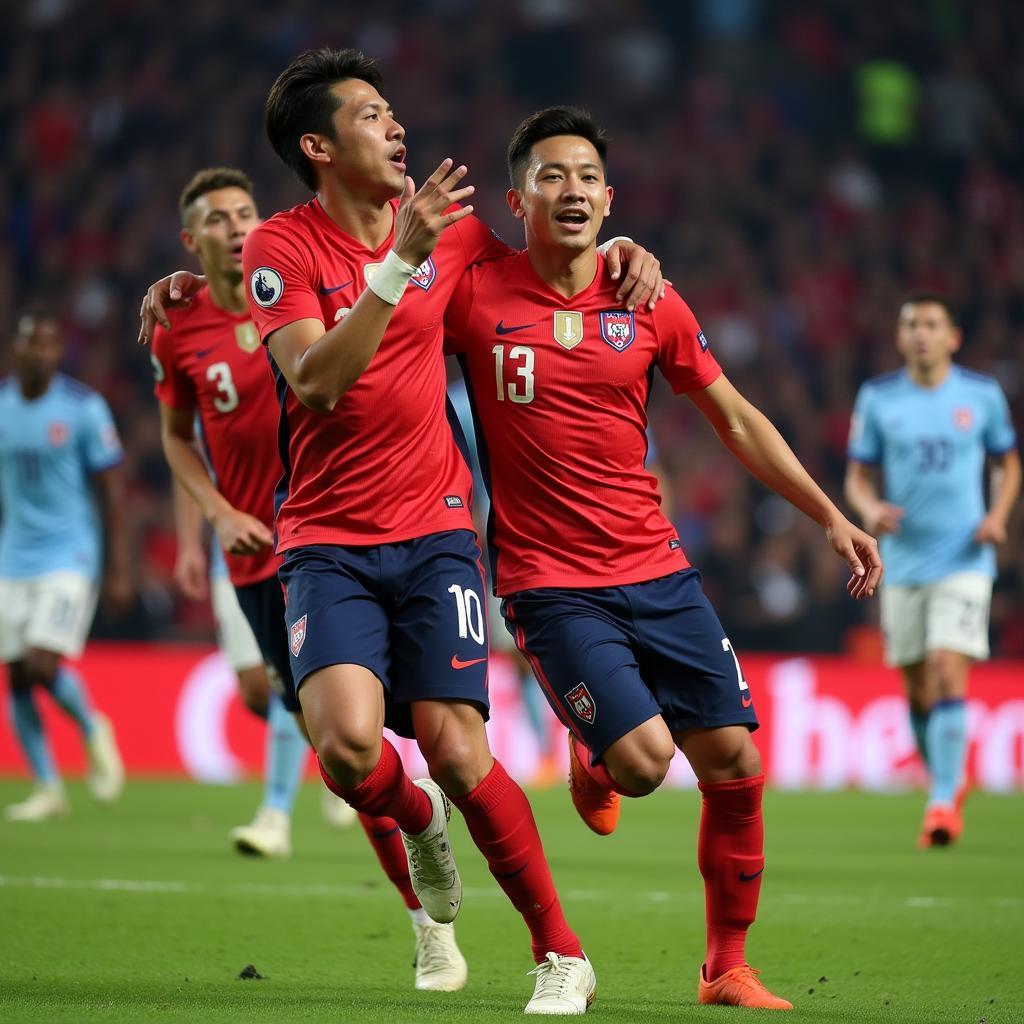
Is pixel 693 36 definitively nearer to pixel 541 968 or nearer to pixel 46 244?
pixel 46 244

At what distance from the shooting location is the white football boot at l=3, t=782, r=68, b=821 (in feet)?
30.5

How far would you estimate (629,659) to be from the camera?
452 centimetres

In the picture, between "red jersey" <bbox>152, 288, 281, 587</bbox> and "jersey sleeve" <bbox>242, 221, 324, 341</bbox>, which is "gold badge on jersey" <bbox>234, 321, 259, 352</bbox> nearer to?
"red jersey" <bbox>152, 288, 281, 587</bbox>

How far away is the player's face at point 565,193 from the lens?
4680mm

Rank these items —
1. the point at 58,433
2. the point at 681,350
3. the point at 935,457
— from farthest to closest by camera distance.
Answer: the point at 58,433 < the point at 935,457 < the point at 681,350

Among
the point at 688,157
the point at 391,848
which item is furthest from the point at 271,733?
the point at 688,157

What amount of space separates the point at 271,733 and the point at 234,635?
63cm

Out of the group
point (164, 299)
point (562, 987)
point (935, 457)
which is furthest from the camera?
point (935, 457)

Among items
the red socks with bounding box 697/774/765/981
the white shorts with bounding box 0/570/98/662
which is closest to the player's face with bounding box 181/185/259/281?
the red socks with bounding box 697/774/765/981

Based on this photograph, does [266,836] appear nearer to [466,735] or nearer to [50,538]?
[50,538]

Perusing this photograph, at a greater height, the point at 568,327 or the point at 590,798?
the point at 568,327

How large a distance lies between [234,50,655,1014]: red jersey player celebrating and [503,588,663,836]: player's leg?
22cm

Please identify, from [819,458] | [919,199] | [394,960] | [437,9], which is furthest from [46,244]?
[394,960]

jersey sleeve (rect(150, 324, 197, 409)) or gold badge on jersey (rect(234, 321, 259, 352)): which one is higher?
gold badge on jersey (rect(234, 321, 259, 352))
